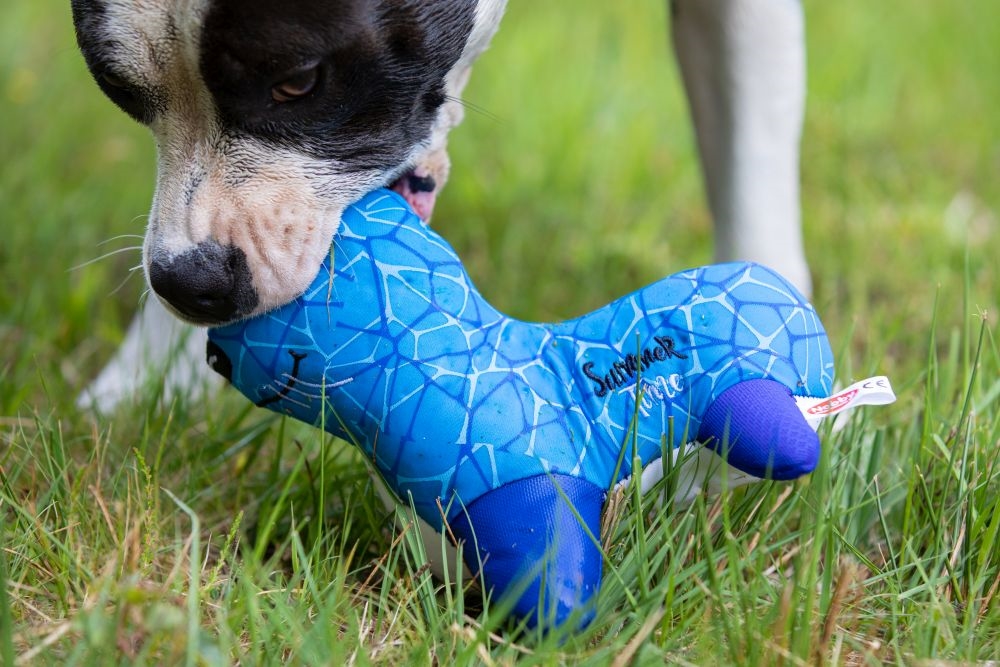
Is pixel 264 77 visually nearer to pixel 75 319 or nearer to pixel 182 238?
pixel 182 238

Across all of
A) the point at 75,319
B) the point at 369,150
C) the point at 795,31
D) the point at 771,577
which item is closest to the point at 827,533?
the point at 771,577

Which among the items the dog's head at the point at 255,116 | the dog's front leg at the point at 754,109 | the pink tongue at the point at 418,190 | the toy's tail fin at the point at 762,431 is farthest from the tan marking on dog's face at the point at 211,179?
the dog's front leg at the point at 754,109

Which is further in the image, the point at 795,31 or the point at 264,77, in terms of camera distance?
the point at 795,31

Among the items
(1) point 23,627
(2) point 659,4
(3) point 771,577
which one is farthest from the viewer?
(2) point 659,4

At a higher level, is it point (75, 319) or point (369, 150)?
point (369, 150)

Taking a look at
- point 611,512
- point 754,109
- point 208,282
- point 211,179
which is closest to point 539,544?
point 611,512

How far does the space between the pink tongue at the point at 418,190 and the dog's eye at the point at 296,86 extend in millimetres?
208

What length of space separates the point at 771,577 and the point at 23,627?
819 millimetres

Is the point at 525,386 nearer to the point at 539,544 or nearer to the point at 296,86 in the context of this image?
the point at 539,544

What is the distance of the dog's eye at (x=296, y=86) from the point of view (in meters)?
1.38

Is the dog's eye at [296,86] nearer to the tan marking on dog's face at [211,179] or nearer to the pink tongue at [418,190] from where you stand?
the tan marking on dog's face at [211,179]

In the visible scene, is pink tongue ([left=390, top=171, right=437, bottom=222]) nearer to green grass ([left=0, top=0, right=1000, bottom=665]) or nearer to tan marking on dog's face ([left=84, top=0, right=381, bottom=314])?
tan marking on dog's face ([left=84, top=0, right=381, bottom=314])

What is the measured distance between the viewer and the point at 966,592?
1.35 m

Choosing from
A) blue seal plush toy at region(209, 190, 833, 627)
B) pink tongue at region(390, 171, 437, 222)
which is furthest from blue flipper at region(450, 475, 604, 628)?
pink tongue at region(390, 171, 437, 222)
